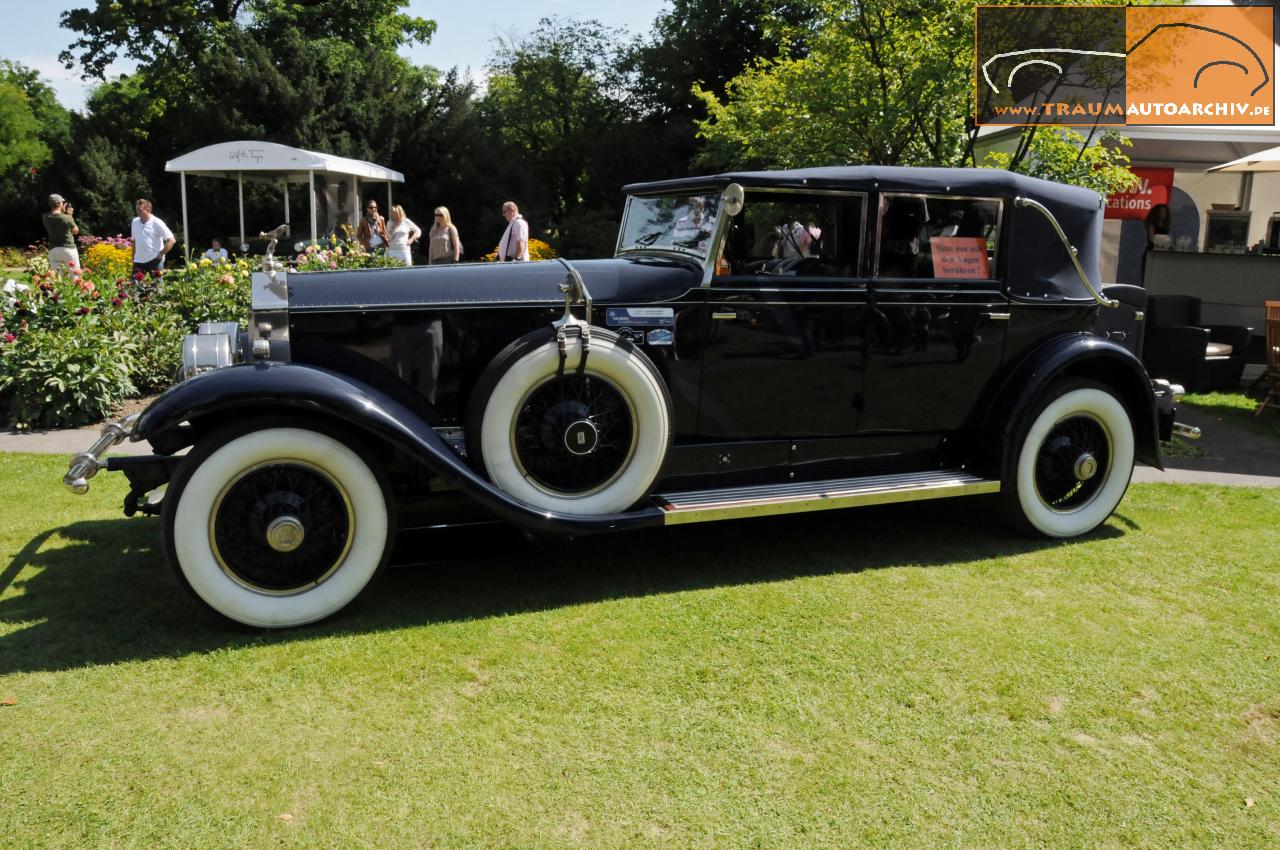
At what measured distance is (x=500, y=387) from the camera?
3.93 metres

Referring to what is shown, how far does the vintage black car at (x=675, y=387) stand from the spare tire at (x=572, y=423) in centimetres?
1

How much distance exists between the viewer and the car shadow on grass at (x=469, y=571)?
3664mm

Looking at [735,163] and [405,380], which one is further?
[735,163]

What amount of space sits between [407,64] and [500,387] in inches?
1482

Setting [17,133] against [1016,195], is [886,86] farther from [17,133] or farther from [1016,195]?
[17,133]

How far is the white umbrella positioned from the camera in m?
9.98

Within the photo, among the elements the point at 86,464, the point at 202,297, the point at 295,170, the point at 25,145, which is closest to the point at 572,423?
the point at 86,464

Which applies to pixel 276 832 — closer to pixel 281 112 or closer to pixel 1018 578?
pixel 1018 578

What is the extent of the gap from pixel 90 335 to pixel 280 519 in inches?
193

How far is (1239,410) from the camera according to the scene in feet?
29.0

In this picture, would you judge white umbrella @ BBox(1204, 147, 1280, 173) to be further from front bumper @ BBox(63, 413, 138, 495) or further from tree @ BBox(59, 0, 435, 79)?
tree @ BBox(59, 0, 435, 79)

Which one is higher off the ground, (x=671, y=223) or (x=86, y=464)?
(x=671, y=223)

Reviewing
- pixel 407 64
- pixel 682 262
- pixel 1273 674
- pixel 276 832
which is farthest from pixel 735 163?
pixel 407 64

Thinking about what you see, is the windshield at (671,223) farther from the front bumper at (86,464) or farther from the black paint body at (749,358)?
the front bumper at (86,464)
